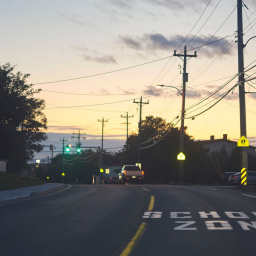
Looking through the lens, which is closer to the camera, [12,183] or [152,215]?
[152,215]

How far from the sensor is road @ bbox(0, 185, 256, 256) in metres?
7.00

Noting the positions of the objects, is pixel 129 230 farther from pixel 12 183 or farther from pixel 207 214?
pixel 12 183

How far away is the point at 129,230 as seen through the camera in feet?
29.1

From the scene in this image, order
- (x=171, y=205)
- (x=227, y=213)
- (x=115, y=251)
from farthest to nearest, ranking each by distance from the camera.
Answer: (x=171, y=205) < (x=227, y=213) < (x=115, y=251)

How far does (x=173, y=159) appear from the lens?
70500 mm

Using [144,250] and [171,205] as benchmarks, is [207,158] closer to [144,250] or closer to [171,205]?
[171,205]

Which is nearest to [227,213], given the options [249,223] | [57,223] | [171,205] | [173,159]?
[249,223]

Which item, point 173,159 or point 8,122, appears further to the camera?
point 173,159

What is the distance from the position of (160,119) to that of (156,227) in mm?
78083

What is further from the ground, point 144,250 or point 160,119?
point 160,119

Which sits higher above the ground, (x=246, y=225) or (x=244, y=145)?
(x=244, y=145)

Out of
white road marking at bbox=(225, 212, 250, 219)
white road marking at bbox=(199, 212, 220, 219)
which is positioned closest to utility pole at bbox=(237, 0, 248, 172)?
white road marking at bbox=(225, 212, 250, 219)

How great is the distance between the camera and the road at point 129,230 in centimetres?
700

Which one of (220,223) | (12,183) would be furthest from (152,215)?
(12,183)
